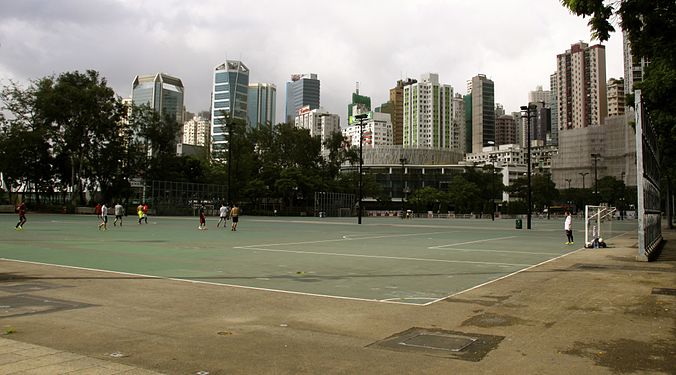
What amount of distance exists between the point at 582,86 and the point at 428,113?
174 feet

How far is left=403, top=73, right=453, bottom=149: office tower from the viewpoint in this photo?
180500mm

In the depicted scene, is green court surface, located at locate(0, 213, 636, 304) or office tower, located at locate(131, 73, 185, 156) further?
office tower, located at locate(131, 73, 185, 156)

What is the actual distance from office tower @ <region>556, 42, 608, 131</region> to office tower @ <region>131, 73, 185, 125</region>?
10101 centimetres

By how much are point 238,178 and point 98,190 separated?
20.5m

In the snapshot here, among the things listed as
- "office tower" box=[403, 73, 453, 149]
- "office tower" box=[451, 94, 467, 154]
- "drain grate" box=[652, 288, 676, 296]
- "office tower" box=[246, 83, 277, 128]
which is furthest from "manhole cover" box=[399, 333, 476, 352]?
"office tower" box=[451, 94, 467, 154]

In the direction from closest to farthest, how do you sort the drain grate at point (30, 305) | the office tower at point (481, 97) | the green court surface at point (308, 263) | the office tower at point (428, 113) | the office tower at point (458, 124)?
the drain grate at point (30, 305), the green court surface at point (308, 263), the office tower at point (428, 113), the office tower at point (481, 97), the office tower at point (458, 124)

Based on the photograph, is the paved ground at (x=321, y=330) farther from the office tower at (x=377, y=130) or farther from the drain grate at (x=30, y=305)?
the office tower at (x=377, y=130)

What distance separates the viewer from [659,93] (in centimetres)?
2058

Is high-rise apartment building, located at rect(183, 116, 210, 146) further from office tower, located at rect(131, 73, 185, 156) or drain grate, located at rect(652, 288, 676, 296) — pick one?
drain grate, located at rect(652, 288, 676, 296)

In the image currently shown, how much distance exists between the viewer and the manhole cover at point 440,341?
6457 millimetres

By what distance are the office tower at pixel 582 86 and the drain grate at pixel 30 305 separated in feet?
484

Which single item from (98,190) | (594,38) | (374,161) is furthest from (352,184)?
(594,38)

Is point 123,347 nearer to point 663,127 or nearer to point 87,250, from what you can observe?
point 87,250

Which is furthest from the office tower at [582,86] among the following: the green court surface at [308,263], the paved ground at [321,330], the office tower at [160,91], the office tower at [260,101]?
the paved ground at [321,330]
